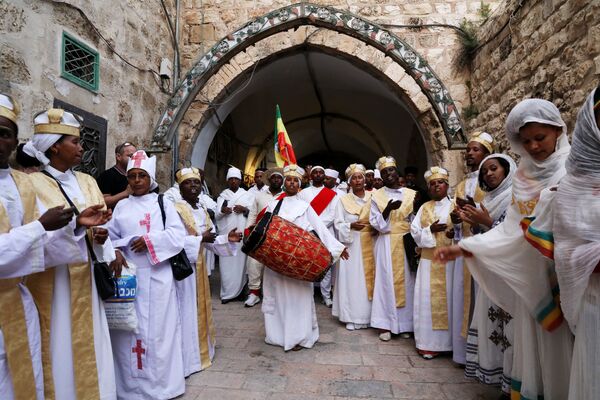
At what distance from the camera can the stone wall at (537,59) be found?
3.16 metres

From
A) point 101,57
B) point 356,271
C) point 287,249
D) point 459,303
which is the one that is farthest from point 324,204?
point 101,57

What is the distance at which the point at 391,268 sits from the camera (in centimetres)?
408

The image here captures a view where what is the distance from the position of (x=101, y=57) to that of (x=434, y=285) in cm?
462

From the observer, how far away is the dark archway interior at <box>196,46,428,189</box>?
740 cm

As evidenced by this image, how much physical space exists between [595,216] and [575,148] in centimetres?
29

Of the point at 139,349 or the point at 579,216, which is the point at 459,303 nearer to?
the point at 579,216

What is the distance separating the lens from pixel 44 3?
139 inches

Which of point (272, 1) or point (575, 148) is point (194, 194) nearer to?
point (575, 148)

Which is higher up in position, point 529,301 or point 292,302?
point 529,301

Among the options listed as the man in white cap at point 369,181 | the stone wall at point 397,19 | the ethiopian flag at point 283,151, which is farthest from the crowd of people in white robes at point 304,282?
the stone wall at point 397,19

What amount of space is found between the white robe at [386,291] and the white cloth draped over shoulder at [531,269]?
6.15 ft

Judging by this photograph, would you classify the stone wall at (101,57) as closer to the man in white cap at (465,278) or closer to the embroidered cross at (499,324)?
the man in white cap at (465,278)

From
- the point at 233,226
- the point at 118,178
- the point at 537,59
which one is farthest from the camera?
the point at 233,226

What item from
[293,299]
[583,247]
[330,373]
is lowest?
[330,373]
